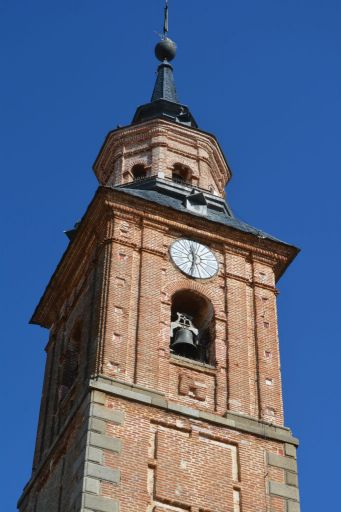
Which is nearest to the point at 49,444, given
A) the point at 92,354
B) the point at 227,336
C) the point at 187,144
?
the point at 92,354

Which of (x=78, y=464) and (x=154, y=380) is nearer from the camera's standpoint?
(x=78, y=464)

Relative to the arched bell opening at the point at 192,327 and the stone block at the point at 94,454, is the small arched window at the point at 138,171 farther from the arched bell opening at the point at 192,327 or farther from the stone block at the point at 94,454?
the stone block at the point at 94,454

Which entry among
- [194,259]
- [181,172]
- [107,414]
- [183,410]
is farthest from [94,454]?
[181,172]

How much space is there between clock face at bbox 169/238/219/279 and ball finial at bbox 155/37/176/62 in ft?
43.5

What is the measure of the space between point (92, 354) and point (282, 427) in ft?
14.3

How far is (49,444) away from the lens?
28500mm

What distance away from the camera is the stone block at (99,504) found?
2356 centimetres

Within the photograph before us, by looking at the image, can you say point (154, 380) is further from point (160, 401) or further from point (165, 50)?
point (165, 50)

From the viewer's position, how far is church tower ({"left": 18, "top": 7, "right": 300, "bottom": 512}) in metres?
25.0

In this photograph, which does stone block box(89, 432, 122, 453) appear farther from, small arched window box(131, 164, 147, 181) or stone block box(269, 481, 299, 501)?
small arched window box(131, 164, 147, 181)

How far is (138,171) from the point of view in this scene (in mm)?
35031

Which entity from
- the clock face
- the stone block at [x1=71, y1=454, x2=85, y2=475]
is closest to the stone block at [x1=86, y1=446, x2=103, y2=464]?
the stone block at [x1=71, y1=454, x2=85, y2=475]

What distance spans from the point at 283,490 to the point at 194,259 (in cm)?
652

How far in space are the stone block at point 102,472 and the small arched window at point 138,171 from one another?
12.1 m
